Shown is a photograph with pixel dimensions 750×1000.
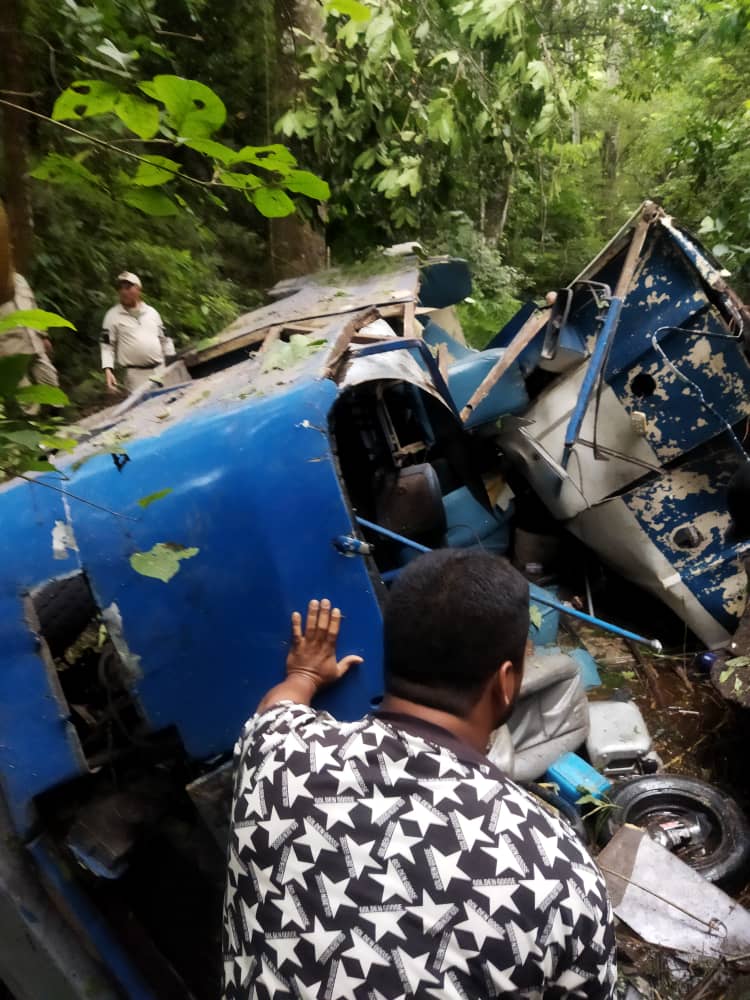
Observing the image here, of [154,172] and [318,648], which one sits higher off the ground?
[154,172]

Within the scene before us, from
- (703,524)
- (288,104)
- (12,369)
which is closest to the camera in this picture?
(12,369)

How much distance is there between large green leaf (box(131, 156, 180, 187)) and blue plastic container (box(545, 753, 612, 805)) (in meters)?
2.65

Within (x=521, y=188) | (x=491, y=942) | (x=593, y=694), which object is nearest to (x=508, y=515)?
(x=593, y=694)

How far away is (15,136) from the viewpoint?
4117 millimetres

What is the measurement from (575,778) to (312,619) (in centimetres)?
169

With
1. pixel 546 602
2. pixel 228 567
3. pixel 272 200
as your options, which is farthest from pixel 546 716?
pixel 272 200

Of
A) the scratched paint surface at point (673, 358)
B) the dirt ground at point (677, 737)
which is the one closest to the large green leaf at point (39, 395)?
the dirt ground at point (677, 737)

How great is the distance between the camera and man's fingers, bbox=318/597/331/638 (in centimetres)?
181

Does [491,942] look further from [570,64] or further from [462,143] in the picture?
[570,64]

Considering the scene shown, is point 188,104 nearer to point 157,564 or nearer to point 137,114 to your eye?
point 137,114

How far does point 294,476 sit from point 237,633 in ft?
1.42

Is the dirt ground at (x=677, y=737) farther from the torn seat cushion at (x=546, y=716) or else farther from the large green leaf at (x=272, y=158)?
the large green leaf at (x=272, y=158)

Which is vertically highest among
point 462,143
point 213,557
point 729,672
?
point 462,143

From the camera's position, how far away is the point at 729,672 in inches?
117
